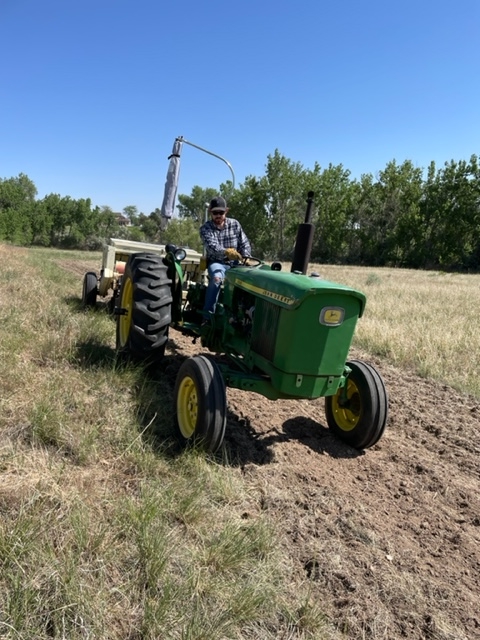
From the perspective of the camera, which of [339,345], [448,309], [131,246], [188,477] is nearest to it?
[188,477]

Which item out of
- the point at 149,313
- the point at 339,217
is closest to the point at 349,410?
the point at 149,313

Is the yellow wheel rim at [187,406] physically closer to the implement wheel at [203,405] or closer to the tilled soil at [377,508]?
the implement wheel at [203,405]

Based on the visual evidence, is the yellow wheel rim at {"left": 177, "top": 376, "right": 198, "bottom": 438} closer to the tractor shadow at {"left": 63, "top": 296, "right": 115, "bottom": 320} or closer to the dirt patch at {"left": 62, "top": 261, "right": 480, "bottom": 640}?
the dirt patch at {"left": 62, "top": 261, "right": 480, "bottom": 640}

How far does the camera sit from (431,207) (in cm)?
4184

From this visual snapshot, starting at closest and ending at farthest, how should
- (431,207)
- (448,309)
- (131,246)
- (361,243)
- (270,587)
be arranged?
(270,587)
(131,246)
(448,309)
(431,207)
(361,243)

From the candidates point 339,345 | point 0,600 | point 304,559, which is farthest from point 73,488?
point 339,345

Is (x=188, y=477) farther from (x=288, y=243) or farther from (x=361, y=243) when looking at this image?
(x=288, y=243)

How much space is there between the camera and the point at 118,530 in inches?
83.7

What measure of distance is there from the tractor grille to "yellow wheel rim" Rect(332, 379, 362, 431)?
31.0 inches

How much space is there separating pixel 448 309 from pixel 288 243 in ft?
131

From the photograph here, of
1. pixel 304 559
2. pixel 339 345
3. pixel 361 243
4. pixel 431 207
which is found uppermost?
pixel 431 207

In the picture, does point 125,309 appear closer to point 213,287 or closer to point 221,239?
point 213,287

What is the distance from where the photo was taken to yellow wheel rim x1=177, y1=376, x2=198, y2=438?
3.28m

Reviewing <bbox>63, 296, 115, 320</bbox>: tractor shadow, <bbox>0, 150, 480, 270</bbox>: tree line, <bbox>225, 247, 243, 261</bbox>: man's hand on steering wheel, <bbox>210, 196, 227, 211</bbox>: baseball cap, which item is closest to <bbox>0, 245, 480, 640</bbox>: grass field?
<bbox>225, 247, 243, 261</bbox>: man's hand on steering wheel
